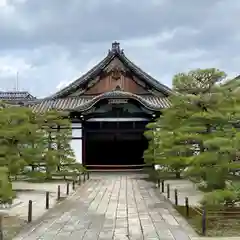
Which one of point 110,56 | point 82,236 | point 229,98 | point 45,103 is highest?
point 110,56

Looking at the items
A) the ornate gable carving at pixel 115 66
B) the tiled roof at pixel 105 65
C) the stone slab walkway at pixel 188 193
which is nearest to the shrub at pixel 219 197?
the stone slab walkway at pixel 188 193

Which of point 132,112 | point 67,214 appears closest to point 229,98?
point 67,214

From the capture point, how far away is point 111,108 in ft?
96.7

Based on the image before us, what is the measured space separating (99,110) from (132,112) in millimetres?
2335

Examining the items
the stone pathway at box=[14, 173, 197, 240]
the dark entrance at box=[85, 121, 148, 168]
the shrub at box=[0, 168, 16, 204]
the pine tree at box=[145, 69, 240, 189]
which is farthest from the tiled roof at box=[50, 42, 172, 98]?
the shrub at box=[0, 168, 16, 204]

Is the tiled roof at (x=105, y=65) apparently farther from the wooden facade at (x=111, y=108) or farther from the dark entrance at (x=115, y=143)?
the dark entrance at (x=115, y=143)

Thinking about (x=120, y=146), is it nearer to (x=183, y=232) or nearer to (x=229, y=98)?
(x=229, y=98)

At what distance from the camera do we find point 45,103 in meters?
31.6

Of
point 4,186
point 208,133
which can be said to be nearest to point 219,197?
point 208,133

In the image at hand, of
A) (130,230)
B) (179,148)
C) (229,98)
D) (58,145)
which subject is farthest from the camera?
(58,145)

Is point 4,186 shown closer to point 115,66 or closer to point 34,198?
point 34,198

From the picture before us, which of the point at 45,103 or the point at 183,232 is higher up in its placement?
the point at 45,103

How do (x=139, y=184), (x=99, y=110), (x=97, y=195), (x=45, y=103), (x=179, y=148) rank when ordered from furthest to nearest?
(x=45, y=103)
(x=99, y=110)
(x=139, y=184)
(x=179, y=148)
(x=97, y=195)

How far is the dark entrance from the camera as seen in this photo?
98.5 feet
